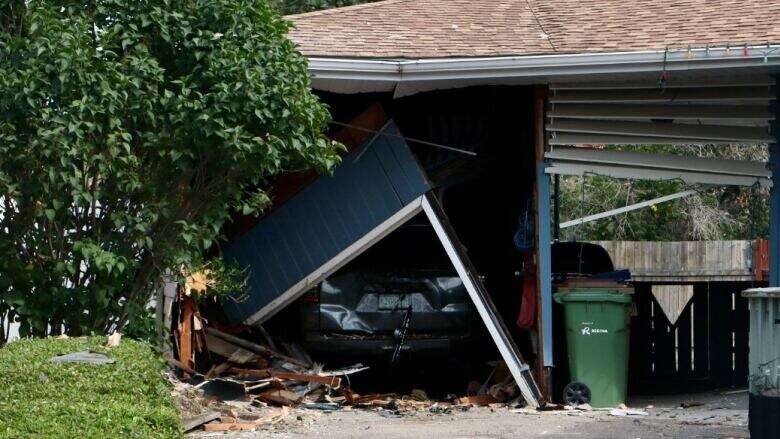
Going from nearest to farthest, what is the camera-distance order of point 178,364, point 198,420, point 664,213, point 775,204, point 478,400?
point 198,420 → point 178,364 → point 775,204 → point 478,400 → point 664,213

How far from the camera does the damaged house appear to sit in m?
10.8

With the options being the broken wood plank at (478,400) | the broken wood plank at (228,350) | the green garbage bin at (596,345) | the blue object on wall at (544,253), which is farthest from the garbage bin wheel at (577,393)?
the broken wood plank at (228,350)

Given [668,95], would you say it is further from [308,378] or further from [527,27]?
[308,378]

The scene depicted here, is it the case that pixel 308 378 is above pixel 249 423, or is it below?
above

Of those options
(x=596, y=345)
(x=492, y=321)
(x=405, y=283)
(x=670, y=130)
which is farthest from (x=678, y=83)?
(x=405, y=283)

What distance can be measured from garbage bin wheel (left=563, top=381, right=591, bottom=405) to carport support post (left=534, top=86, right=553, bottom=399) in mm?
250

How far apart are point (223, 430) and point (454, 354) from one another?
3417 millimetres

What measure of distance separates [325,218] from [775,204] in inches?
170

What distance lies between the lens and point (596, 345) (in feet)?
35.8

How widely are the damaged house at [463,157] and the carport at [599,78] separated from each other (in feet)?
0.06

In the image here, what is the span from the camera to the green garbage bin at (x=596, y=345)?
10.9 m

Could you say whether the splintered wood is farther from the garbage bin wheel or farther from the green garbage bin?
the green garbage bin

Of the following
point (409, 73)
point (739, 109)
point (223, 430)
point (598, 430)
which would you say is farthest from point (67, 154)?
point (739, 109)

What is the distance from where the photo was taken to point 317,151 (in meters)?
9.42
